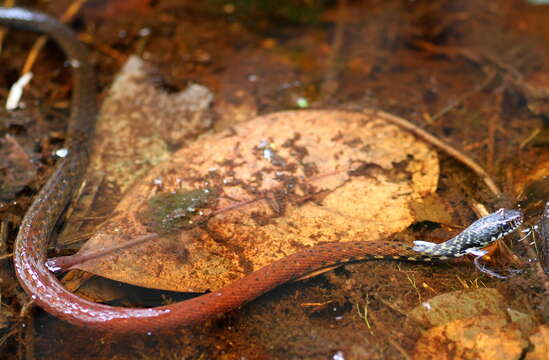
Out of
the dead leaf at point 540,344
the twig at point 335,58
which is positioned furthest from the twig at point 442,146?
the dead leaf at point 540,344

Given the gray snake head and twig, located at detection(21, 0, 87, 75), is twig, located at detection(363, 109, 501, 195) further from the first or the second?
twig, located at detection(21, 0, 87, 75)

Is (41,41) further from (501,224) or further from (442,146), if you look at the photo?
(501,224)

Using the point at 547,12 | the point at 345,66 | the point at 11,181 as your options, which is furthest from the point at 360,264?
the point at 547,12

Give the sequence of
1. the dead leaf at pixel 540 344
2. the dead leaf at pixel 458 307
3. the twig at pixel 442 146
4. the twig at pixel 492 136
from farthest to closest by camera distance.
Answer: the twig at pixel 492 136 < the twig at pixel 442 146 < the dead leaf at pixel 458 307 < the dead leaf at pixel 540 344

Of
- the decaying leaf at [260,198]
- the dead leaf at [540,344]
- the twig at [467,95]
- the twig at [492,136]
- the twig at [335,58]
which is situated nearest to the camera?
the dead leaf at [540,344]

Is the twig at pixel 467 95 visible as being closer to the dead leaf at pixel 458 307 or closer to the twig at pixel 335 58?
the twig at pixel 335 58

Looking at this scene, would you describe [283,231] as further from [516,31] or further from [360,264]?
[516,31]
